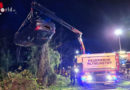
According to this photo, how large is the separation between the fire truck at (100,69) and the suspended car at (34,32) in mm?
3543

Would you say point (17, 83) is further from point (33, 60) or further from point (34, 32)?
point (33, 60)

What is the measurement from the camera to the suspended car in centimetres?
1136

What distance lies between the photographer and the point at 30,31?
12.6m

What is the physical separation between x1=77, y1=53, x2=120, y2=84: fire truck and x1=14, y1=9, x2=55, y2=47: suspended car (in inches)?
139

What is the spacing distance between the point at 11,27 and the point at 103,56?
8092 millimetres

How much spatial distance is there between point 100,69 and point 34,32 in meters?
5.51

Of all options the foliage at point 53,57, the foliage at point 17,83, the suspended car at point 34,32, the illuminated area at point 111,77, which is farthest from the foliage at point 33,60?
the illuminated area at point 111,77

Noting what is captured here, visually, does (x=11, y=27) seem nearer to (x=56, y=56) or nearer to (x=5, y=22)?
(x=5, y=22)

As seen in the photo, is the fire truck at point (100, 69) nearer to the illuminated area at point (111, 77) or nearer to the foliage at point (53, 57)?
the illuminated area at point (111, 77)

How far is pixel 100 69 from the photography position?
14.0 m

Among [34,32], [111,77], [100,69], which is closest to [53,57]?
[100,69]

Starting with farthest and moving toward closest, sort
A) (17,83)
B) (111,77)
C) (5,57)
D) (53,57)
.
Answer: (53,57) → (5,57) → (111,77) → (17,83)

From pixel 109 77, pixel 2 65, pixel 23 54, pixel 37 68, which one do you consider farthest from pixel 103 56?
pixel 2 65

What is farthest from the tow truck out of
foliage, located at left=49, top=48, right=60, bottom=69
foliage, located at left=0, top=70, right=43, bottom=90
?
foliage, located at left=0, top=70, right=43, bottom=90
